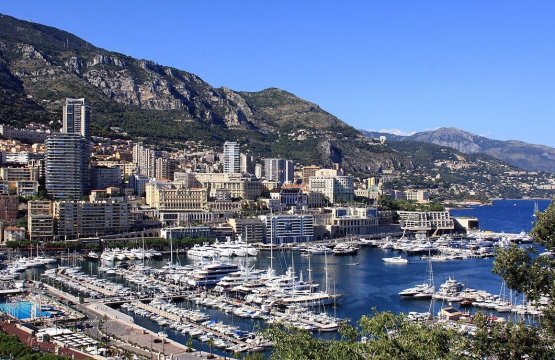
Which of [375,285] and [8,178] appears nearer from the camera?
[375,285]

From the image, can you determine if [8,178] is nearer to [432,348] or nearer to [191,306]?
[191,306]

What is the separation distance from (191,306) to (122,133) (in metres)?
74.9

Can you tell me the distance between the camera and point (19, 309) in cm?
3059

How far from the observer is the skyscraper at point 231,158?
92.8m

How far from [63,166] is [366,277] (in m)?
32.6

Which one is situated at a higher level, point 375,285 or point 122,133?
point 122,133

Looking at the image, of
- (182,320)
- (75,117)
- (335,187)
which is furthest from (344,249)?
(75,117)

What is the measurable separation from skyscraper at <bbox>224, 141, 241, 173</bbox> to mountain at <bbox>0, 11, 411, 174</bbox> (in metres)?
16.7

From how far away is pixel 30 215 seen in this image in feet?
180

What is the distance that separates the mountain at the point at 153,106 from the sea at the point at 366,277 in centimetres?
4993

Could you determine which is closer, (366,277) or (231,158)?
(366,277)

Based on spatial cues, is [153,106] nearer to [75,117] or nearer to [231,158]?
[231,158]

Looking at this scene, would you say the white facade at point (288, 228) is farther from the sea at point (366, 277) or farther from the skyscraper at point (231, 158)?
the skyscraper at point (231, 158)

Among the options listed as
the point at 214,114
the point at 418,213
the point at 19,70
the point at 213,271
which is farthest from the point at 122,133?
the point at 213,271
